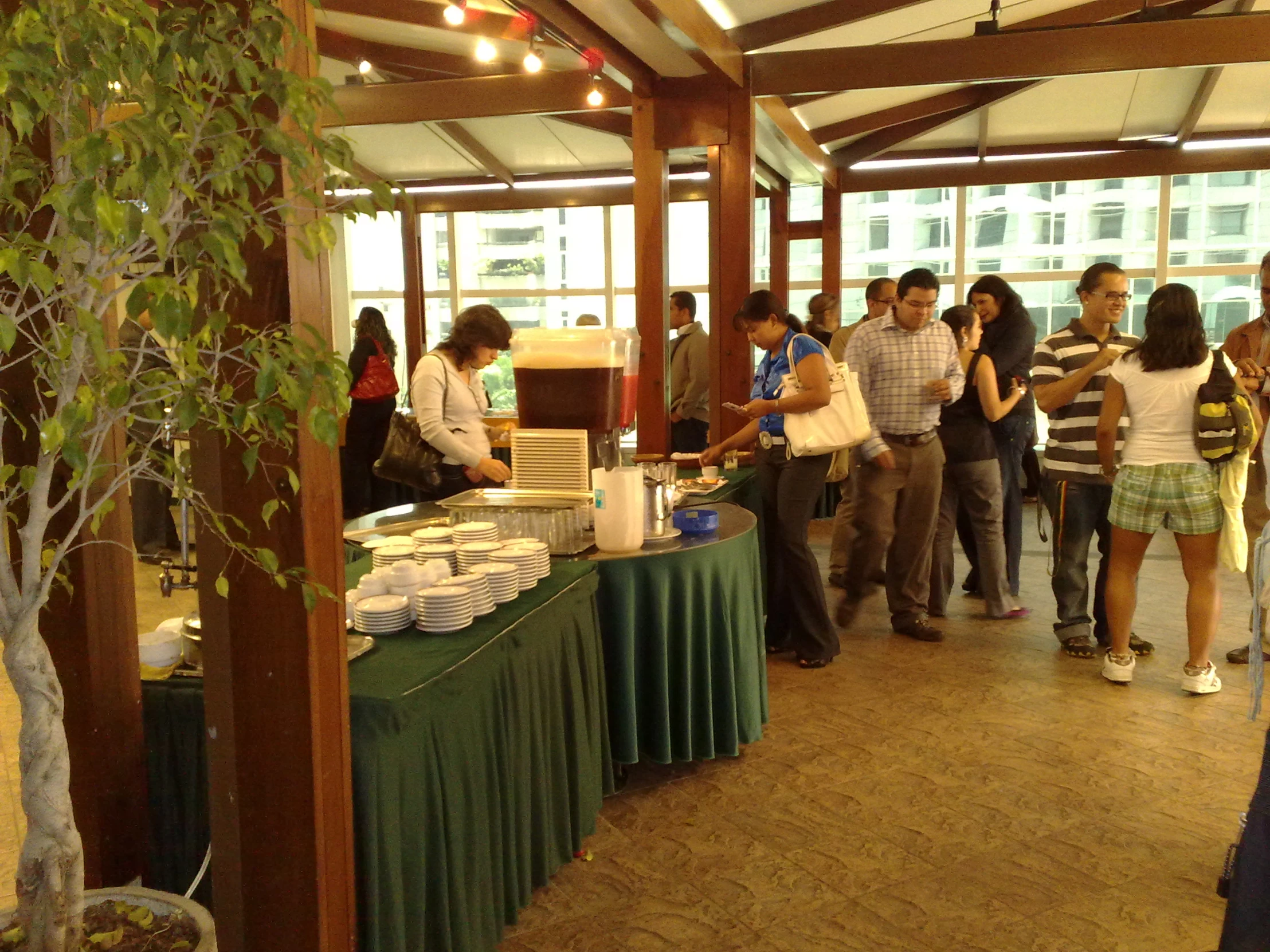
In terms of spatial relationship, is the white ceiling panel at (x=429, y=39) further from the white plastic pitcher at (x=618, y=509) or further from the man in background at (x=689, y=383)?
the white plastic pitcher at (x=618, y=509)

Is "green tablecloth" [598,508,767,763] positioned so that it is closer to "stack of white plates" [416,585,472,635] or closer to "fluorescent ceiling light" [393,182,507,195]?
"stack of white plates" [416,585,472,635]

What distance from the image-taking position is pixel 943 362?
13.0ft

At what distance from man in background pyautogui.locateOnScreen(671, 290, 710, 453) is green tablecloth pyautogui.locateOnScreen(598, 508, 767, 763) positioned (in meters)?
2.95

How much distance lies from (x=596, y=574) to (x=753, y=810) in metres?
0.74

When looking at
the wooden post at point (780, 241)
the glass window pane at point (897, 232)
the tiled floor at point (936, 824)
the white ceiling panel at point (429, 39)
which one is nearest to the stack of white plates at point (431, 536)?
the tiled floor at point (936, 824)

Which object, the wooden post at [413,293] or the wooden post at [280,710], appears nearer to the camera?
the wooden post at [280,710]

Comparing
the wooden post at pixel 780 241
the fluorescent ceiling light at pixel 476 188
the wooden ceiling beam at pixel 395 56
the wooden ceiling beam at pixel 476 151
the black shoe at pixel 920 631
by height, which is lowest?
the black shoe at pixel 920 631

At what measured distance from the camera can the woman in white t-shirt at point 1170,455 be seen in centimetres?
323

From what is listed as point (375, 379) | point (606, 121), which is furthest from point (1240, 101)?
point (375, 379)

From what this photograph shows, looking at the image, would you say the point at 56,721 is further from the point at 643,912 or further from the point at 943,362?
the point at 943,362

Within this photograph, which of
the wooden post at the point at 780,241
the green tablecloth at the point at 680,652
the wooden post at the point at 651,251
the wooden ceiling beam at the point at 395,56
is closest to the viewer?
the green tablecloth at the point at 680,652

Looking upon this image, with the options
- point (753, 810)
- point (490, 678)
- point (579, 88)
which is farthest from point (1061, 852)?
point (579, 88)

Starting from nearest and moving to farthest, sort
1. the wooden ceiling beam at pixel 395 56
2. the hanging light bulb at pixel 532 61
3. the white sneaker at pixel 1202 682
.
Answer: the white sneaker at pixel 1202 682
the hanging light bulb at pixel 532 61
the wooden ceiling beam at pixel 395 56

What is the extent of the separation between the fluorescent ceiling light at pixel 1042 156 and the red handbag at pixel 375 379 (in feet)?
15.9
